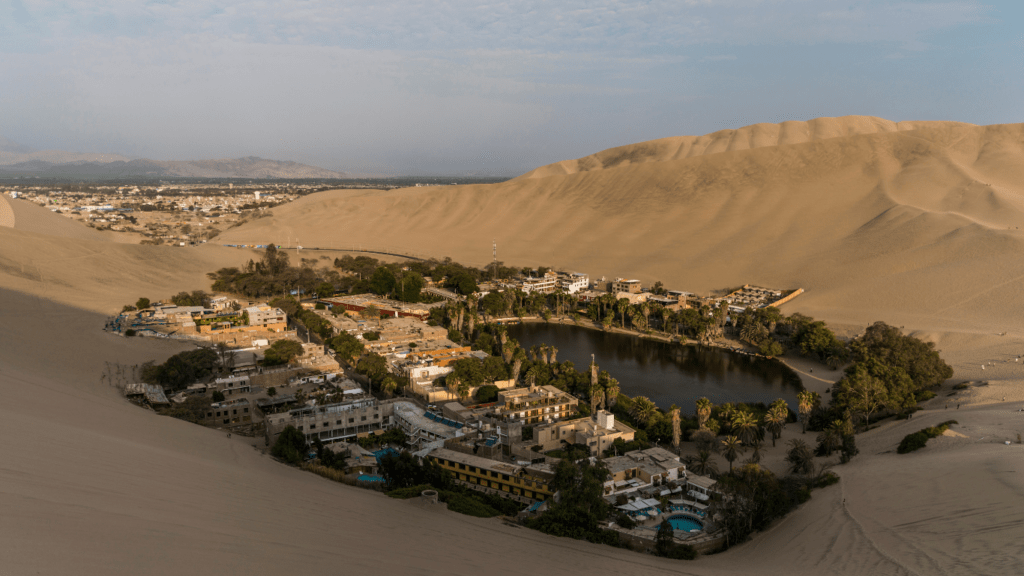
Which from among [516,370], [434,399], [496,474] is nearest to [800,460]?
[496,474]

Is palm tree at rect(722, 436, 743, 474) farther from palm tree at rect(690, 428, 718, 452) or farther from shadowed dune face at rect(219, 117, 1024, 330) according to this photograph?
shadowed dune face at rect(219, 117, 1024, 330)

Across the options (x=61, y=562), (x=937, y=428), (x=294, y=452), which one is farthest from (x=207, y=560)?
(x=937, y=428)

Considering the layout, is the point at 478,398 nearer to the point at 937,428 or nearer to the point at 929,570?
the point at 937,428

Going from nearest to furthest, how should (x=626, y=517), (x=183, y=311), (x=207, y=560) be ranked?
1. (x=207, y=560)
2. (x=626, y=517)
3. (x=183, y=311)

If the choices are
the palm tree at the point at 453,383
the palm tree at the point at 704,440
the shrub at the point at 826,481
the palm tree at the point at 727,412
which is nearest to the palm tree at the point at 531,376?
the palm tree at the point at 453,383

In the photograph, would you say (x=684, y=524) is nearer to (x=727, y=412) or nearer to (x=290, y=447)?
(x=727, y=412)

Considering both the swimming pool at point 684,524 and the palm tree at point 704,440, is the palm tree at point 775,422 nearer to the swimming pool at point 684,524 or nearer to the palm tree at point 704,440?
the palm tree at point 704,440
